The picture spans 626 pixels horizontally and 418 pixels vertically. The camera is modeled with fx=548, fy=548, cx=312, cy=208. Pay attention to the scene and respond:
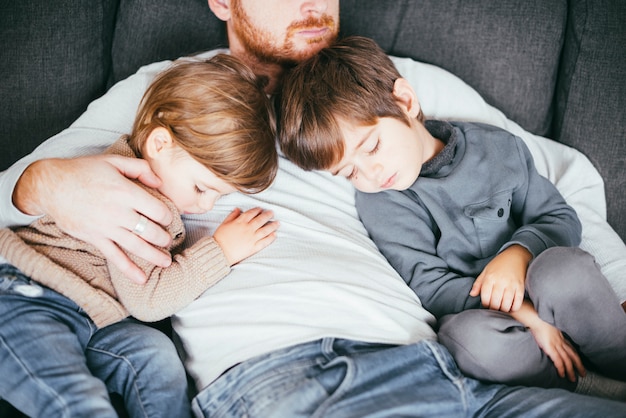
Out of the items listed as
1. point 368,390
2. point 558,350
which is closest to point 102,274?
point 368,390

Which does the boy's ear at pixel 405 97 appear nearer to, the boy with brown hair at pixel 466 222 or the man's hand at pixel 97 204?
the boy with brown hair at pixel 466 222

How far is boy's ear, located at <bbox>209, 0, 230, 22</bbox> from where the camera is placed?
155 cm

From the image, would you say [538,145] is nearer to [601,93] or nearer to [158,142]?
[601,93]

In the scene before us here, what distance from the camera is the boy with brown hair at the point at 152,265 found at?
1.02 meters

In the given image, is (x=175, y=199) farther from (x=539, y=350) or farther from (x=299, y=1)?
(x=539, y=350)

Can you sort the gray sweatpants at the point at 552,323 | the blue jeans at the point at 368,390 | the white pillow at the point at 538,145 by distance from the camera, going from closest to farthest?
1. the blue jeans at the point at 368,390
2. the gray sweatpants at the point at 552,323
3. the white pillow at the point at 538,145

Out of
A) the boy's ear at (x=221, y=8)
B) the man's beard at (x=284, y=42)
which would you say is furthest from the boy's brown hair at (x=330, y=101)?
the boy's ear at (x=221, y=8)

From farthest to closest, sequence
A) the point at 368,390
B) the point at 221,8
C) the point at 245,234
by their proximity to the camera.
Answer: the point at 221,8
the point at 245,234
the point at 368,390

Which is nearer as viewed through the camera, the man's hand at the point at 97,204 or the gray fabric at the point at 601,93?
the man's hand at the point at 97,204

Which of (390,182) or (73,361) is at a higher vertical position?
(390,182)

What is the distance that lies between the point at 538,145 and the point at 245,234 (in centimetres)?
92

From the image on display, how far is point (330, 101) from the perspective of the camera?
127 cm

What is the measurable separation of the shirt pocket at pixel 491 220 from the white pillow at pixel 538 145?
0.23 m

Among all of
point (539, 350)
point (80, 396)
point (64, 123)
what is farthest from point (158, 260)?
point (539, 350)
